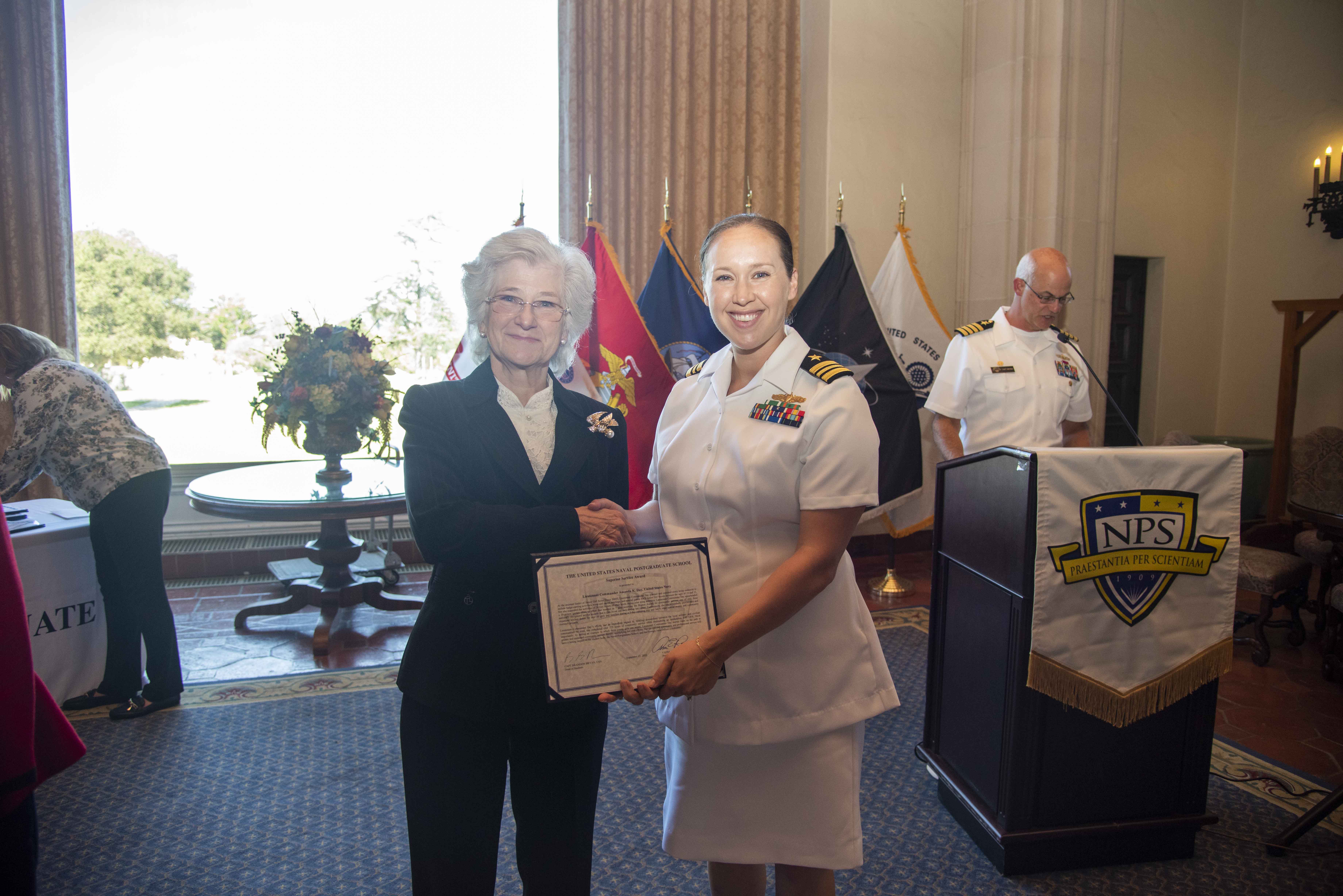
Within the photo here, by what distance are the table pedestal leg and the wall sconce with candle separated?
6889mm

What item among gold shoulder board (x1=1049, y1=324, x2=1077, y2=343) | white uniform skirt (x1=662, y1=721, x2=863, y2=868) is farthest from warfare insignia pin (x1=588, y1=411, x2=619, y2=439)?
gold shoulder board (x1=1049, y1=324, x2=1077, y2=343)

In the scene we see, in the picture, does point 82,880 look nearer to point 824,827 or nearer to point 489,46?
point 824,827

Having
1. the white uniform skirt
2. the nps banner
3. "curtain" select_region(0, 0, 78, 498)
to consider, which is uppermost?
"curtain" select_region(0, 0, 78, 498)

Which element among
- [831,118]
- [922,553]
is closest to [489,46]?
[831,118]

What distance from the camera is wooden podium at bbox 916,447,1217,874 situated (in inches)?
82.8

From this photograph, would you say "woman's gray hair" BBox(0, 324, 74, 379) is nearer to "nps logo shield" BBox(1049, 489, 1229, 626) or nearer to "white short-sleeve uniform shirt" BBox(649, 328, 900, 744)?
"white short-sleeve uniform shirt" BBox(649, 328, 900, 744)

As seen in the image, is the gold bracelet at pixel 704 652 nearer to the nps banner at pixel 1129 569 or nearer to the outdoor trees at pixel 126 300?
the nps banner at pixel 1129 569

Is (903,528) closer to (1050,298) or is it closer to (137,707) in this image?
(1050,298)

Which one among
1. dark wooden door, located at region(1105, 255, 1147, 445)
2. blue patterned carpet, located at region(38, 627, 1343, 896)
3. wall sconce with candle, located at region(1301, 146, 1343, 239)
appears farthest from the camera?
dark wooden door, located at region(1105, 255, 1147, 445)

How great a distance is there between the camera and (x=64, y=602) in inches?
122

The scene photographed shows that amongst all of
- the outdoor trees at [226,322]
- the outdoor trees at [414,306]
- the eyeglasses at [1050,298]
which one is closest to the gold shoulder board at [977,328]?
the eyeglasses at [1050,298]

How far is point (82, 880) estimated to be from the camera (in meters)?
2.14

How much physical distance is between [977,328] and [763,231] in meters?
2.46

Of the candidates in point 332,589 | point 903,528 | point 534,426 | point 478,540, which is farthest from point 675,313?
point 478,540
